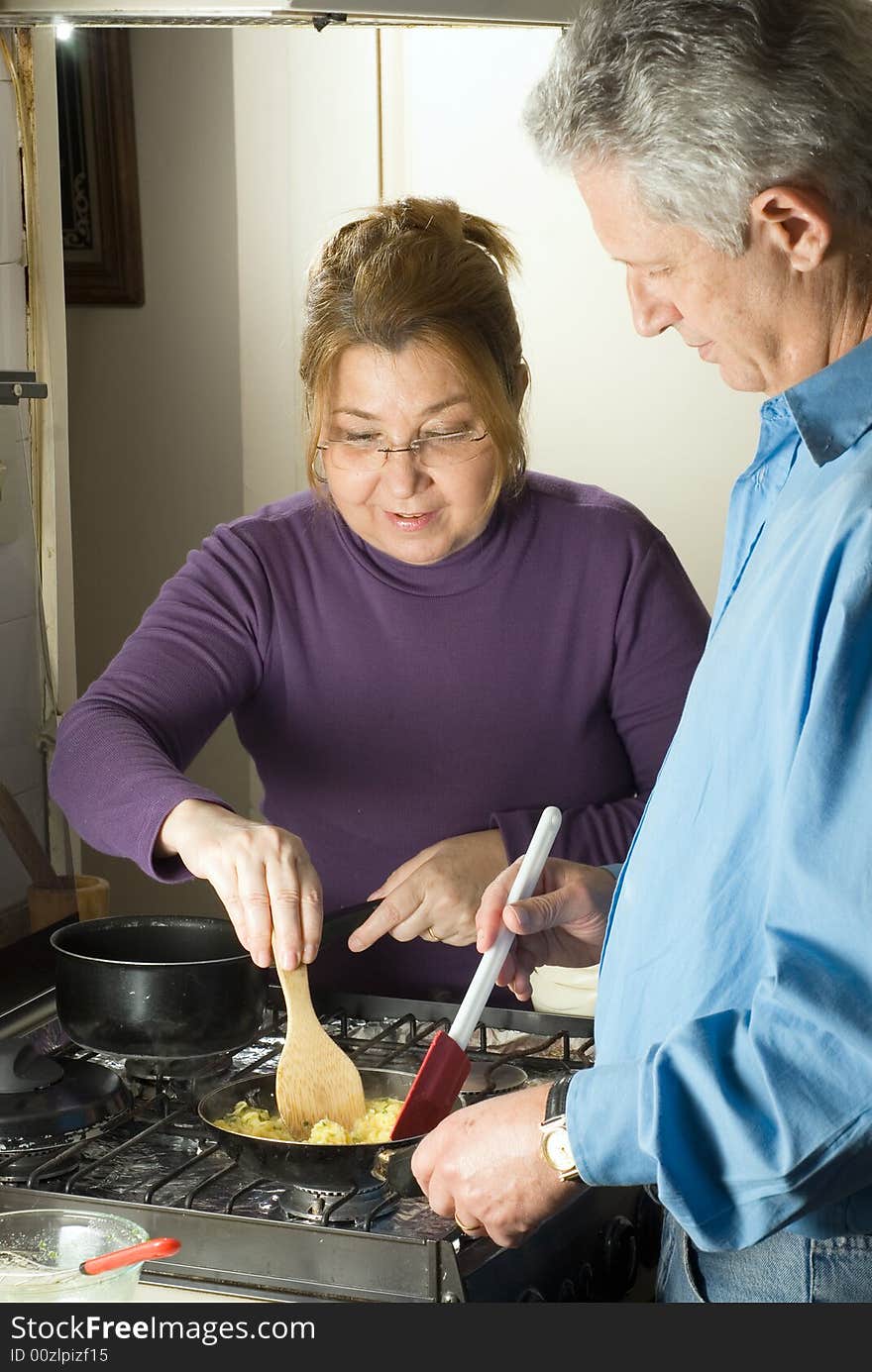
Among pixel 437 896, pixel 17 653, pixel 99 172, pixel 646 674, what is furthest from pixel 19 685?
pixel 99 172

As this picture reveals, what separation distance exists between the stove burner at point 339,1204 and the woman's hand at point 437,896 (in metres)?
0.37

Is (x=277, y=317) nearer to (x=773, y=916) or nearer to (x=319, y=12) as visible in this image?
(x=319, y=12)

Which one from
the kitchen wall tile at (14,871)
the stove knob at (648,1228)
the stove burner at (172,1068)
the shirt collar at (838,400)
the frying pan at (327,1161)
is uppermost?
the shirt collar at (838,400)

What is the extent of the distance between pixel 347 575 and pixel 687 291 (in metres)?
0.86

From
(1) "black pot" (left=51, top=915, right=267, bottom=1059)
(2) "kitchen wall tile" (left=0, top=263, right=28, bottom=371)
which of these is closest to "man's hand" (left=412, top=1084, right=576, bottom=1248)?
(1) "black pot" (left=51, top=915, right=267, bottom=1059)

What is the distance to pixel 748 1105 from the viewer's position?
2.55 ft

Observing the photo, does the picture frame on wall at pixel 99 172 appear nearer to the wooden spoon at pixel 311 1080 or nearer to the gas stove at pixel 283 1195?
the gas stove at pixel 283 1195

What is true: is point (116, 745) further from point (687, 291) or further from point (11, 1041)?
point (687, 291)

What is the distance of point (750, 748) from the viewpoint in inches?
33.5

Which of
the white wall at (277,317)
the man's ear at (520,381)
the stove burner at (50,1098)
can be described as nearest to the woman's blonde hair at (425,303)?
the man's ear at (520,381)

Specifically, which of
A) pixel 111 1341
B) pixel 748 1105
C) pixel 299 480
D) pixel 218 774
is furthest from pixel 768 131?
pixel 218 774

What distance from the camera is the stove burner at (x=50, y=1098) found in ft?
3.84

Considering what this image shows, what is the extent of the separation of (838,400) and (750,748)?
20 cm

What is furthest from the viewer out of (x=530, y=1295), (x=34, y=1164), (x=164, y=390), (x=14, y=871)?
(x=164, y=390)
